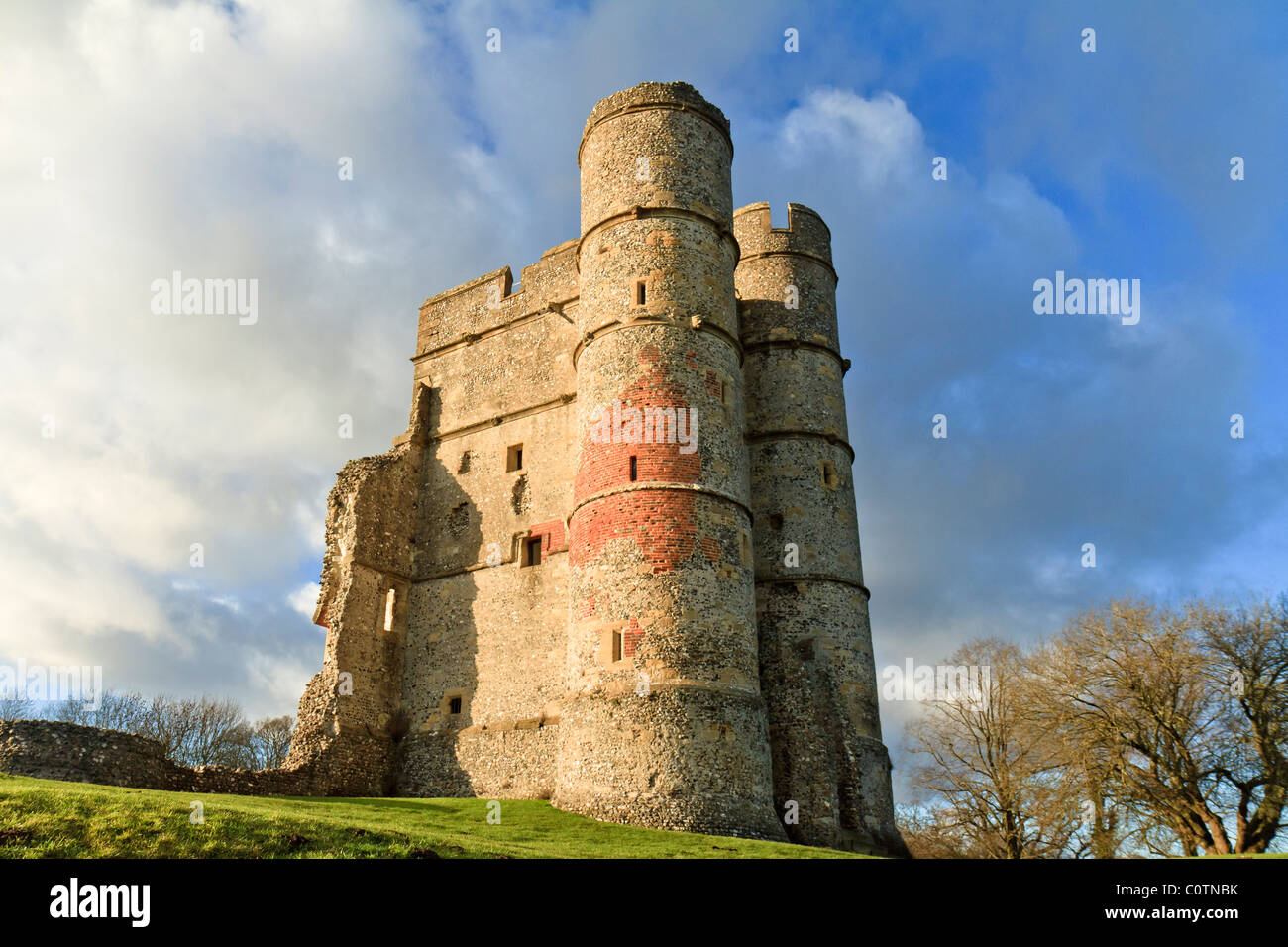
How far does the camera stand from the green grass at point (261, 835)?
11.0 meters

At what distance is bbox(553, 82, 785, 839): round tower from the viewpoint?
1895 cm

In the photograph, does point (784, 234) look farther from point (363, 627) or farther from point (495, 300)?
point (363, 627)

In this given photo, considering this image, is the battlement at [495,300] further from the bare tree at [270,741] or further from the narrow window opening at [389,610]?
the bare tree at [270,741]

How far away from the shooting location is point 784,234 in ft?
95.6

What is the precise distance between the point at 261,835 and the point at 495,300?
20.4 metres

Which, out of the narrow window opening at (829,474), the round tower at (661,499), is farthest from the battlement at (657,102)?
the narrow window opening at (829,474)

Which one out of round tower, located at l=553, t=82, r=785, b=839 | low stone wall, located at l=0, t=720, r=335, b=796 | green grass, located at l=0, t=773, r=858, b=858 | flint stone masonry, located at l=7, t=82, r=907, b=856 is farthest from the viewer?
flint stone masonry, located at l=7, t=82, r=907, b=856

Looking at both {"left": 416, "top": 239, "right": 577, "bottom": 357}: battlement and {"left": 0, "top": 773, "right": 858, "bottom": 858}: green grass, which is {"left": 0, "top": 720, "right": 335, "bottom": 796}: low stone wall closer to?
{"left": 0, "top": 773, "right": 858, "bottom": 858}: green grass

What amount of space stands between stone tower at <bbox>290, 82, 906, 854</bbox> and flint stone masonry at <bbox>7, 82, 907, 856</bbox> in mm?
66

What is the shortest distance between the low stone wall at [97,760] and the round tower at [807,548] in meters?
12.3

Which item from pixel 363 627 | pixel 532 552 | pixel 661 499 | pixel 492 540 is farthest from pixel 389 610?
pixel 661 499

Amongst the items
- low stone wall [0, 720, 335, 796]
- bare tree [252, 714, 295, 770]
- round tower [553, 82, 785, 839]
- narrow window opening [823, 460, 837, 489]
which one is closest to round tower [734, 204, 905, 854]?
narrow window opening [823, 460, 837, 489]
